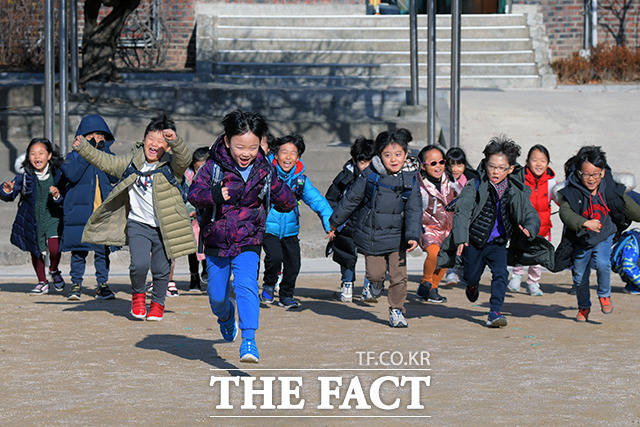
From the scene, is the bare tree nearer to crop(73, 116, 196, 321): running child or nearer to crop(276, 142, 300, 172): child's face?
crop(276, 142, 300, 172): child's face

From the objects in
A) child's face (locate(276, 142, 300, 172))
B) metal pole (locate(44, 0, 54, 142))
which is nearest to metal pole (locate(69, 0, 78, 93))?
metal pole (locate(44, 0, 54, 142))

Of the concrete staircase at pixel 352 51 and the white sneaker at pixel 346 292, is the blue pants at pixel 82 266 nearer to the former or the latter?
the white sneaker at pixel 346 292

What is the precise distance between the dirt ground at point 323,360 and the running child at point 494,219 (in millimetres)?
443

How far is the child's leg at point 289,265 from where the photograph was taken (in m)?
9.44

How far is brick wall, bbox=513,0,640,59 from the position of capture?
23625 millimetres

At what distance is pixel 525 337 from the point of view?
26.4 ft

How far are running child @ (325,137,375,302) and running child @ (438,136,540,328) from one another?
1398 millimetres

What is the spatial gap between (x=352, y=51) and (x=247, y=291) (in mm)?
16941

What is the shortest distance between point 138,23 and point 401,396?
764 inches

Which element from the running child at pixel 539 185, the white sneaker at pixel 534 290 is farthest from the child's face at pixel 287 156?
the white sneaker at pixel 534 290

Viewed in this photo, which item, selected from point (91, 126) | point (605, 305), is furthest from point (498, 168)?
point (91, 126)

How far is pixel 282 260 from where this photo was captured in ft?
31.2

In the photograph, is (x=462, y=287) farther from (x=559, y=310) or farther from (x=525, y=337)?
(x=525, y=337)

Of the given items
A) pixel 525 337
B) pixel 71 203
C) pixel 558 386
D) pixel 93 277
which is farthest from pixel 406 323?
pixel 93 277
